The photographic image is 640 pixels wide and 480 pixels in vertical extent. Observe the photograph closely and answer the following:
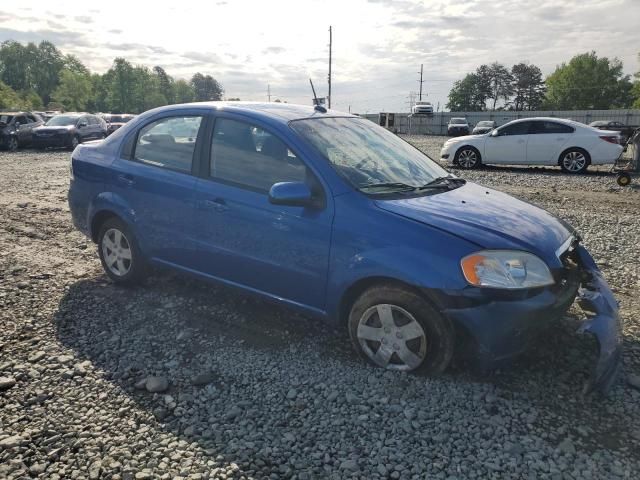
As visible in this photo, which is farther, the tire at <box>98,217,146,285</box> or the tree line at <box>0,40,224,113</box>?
the tree line at <box>0,40,224,113</box>

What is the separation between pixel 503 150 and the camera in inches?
555

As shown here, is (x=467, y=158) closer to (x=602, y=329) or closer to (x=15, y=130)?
(x=602, y=329)

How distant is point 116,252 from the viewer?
4676mm

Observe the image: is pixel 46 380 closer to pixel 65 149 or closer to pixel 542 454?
pixel 542 454

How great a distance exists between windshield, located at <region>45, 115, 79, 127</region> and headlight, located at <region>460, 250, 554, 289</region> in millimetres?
23142

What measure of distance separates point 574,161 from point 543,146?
0.87 meters

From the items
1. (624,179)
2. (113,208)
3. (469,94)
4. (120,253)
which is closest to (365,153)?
(113,208)

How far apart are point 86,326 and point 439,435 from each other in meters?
2.82

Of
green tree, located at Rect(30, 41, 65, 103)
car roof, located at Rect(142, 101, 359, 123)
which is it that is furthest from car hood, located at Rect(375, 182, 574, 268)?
green tree, located at Rect(30, 41, 65, 103)

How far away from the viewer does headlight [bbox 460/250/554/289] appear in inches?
113

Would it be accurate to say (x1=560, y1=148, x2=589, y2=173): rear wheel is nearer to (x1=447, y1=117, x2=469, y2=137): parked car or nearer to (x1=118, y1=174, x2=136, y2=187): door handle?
(x1=118, y1=174, x2=136, y2=187): door handle

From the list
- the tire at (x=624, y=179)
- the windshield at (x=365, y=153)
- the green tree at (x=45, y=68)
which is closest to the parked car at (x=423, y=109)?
the tire at (x=624, y=179)

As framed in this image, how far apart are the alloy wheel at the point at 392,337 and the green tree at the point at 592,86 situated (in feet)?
302

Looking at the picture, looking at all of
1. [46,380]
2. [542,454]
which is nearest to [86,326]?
[46,380]
